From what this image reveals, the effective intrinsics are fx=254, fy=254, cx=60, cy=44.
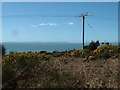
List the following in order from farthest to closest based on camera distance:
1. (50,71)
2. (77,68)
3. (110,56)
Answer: (110,56), (77,68), (50,71)

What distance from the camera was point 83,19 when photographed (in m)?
13.5

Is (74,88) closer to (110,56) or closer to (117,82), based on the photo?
(117,82)

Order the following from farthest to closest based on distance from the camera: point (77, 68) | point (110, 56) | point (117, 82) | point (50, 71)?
1. point (110, 56)
2. point (77, 68)
3. point (50, 71)
4. point (117, 82)

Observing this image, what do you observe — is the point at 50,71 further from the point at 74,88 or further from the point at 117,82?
the point at 117,82

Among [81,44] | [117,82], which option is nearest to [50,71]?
[117,82]

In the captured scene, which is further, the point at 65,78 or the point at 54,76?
the point at 54,76

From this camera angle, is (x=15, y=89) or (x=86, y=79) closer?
(x=15, y=89)

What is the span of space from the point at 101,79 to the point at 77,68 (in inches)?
53.8

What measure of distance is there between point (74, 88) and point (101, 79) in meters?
0.91

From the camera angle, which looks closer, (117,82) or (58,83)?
(58,83)

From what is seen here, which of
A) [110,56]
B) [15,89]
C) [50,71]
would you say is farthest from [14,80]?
[110,56]

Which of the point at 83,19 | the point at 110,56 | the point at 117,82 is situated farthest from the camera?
the point at 83,19

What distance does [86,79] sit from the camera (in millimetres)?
5992

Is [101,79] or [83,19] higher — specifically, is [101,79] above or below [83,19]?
below
